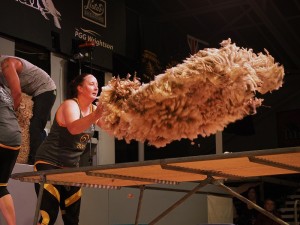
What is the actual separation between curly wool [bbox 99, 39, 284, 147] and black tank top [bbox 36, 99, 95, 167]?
5.30 feet

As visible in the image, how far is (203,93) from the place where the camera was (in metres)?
1.55

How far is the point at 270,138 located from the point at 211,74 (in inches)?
439

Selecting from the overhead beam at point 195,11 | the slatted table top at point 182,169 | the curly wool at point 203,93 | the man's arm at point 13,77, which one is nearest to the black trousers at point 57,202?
the slatted table top at point 182,169

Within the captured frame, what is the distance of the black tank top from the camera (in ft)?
10.5

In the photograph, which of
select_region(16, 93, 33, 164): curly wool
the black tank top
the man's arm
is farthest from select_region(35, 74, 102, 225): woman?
select_region(16, 93, 33, 164): curly wool

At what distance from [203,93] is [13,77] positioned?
291 centimetres

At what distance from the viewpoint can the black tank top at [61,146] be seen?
320 centimetres

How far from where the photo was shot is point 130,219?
18.9ft

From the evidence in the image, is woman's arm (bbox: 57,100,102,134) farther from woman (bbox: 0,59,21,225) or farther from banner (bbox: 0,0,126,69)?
banner (bbox: 0,0,126,69)

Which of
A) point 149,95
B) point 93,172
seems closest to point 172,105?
point 149,95

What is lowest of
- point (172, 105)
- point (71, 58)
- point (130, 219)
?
point (130, 219)

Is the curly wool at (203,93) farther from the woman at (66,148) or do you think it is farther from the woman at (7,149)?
the woman at (7,149)

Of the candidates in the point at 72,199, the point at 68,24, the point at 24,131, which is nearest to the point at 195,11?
the point at 68,24

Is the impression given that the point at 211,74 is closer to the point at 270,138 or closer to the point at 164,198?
the point at 164,198
